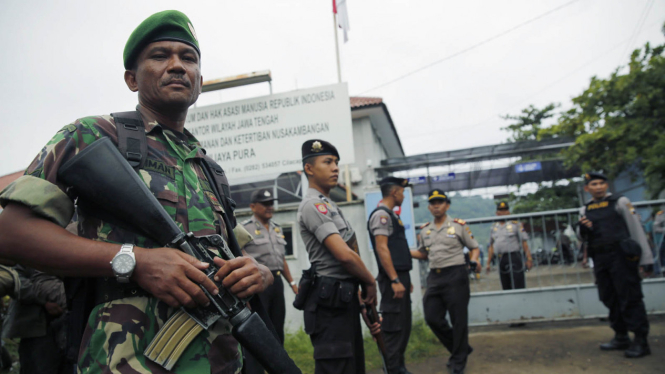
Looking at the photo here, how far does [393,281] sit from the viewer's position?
4.17 meters

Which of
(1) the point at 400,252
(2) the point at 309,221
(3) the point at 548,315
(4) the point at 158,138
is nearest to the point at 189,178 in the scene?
(4) the point at 158,138

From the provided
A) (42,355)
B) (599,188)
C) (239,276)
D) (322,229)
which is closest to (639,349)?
(599,188)

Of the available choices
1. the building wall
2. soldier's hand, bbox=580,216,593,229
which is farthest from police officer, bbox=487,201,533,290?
soldier's hand, bbox=580,216,593,229

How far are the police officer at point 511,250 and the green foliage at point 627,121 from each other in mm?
5520

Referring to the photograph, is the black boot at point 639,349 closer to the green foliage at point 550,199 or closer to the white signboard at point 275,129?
the white signboard at point 275,129

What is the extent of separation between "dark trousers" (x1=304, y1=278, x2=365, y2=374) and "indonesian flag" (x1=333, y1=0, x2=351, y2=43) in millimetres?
6566

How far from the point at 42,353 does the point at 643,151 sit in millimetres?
13318

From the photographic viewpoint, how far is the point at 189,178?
4.40ft

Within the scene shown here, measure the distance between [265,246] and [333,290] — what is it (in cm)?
237

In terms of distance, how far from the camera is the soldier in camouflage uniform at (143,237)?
41.0 inches

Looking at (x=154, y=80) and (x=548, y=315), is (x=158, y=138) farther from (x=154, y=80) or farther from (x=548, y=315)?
(x=548, y=315)

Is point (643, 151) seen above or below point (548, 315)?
above

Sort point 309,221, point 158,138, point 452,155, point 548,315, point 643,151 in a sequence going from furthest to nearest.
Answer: point 452,155, point 643,151, point 548,315, point 309,221, point 158,138

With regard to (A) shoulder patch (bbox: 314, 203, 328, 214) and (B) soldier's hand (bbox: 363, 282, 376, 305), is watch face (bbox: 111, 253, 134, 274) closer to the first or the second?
(A) shoulder patch (bbox: 314, 203, 328, 214)
